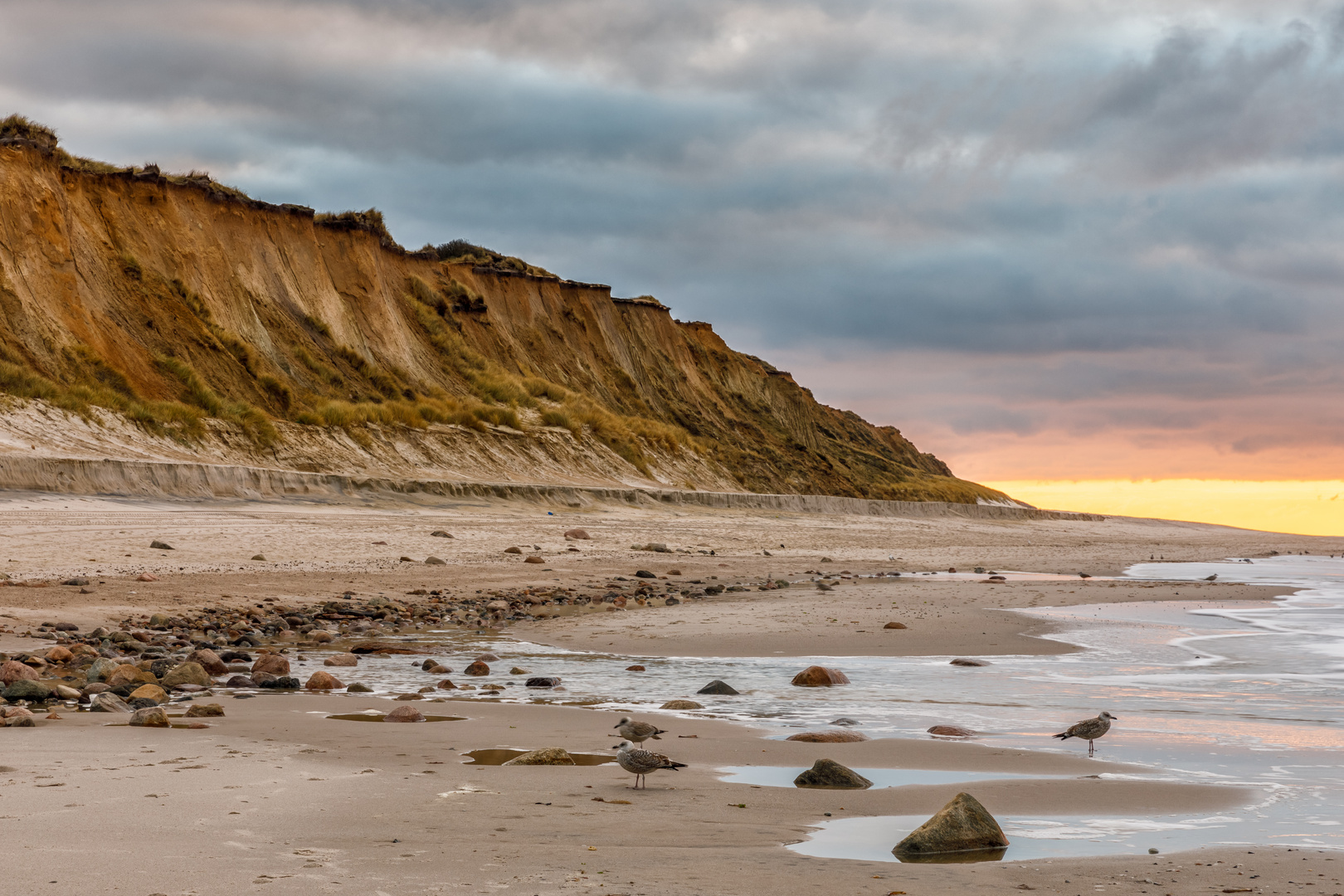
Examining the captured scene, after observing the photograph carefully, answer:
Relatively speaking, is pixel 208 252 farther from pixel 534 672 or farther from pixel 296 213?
pixel 534 672

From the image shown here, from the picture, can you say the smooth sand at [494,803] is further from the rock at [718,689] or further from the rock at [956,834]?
the rock at [718,689]

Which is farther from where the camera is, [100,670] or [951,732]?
[100,670]

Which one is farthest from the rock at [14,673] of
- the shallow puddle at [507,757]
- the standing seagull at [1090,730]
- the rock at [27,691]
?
the standing seagull at [1090,730]

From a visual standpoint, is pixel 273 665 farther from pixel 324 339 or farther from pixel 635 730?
pixel 324 339

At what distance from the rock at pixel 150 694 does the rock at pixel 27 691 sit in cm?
53

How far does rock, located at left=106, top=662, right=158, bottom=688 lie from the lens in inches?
307

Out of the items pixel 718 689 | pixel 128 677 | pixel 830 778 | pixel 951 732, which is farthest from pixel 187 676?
pixel 951 732

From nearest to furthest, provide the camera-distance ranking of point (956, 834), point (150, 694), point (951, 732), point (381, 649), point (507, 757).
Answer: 1. point (956, 834)
2. point (507, 757)
3. point (951, 732)
4. point (150, 694)
5. point (381, 649)

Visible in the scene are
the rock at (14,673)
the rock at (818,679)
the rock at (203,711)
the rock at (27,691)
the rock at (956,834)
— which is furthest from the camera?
the rock at (818,679)

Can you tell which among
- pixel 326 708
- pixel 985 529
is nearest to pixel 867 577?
pixel 326 708

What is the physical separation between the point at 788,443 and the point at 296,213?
38.1m

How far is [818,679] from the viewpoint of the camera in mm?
9055

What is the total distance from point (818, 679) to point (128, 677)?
17.2 ft

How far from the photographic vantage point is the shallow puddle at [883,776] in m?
5.54
